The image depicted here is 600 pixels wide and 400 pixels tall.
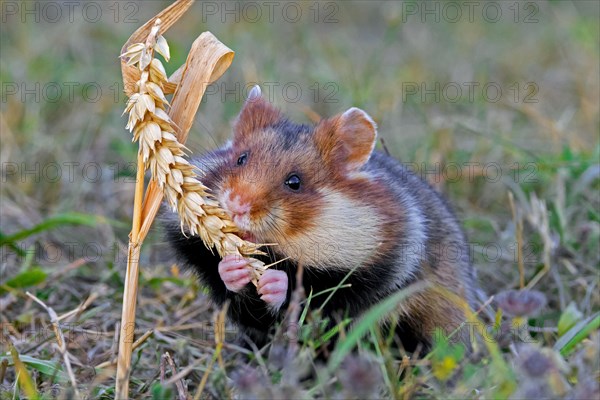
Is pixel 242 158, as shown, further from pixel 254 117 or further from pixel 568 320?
pixel 568 320

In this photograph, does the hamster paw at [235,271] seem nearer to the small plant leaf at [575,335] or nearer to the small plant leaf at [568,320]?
the small plant leaf at [575,335]

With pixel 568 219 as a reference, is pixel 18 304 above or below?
below

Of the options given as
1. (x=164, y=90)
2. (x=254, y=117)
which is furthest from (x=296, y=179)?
(x=164, y=90)

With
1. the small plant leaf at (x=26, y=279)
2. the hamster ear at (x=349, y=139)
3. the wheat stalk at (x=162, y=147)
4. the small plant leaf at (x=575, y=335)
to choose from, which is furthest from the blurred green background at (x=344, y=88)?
the small plant leaf at (x=575, y=335)

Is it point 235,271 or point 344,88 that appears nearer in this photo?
point 235,271

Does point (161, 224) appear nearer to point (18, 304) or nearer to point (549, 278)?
point (18, 304)

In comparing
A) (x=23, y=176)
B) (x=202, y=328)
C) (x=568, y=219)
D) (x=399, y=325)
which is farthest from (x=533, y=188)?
(x=23, y=176)

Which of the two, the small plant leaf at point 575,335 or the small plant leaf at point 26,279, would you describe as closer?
the small plant leaf at point 575,335
